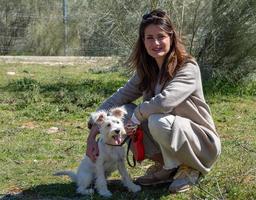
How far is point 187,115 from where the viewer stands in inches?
172

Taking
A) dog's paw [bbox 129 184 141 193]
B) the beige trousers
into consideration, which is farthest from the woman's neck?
dog's paw [bbox 129 184 141 193]

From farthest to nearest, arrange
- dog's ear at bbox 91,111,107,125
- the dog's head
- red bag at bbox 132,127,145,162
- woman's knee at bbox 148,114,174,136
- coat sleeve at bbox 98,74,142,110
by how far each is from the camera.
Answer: coat sleeve at bbox 98,74,142,110
red bag at bbox 132,127,145,162
dog's ear at bbox 91,111,107,125
the dog's head
woman's knee at bbox 148,114,174,136

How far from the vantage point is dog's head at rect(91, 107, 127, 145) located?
4.26m

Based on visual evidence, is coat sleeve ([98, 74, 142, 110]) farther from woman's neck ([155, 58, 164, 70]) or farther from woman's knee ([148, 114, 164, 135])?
woman's knee ([148, 114, 164, 135])

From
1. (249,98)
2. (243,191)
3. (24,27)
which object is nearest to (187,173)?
(243,191)

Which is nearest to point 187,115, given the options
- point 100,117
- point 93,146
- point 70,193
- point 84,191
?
point 100,117

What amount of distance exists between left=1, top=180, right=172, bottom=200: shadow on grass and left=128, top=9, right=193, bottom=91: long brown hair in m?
0.85

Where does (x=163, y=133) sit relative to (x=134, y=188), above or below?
above

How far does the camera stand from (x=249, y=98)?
30.6 feet

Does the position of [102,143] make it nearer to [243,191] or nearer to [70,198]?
[70,198]

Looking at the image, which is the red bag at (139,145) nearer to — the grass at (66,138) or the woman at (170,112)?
the woman at (170,112)

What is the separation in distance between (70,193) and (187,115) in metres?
1.15

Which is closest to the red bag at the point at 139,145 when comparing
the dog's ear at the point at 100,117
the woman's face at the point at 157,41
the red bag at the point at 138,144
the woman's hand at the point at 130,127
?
the red bag at the point at 138,144

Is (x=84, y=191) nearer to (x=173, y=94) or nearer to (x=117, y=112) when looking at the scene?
(x=117, y=112)
